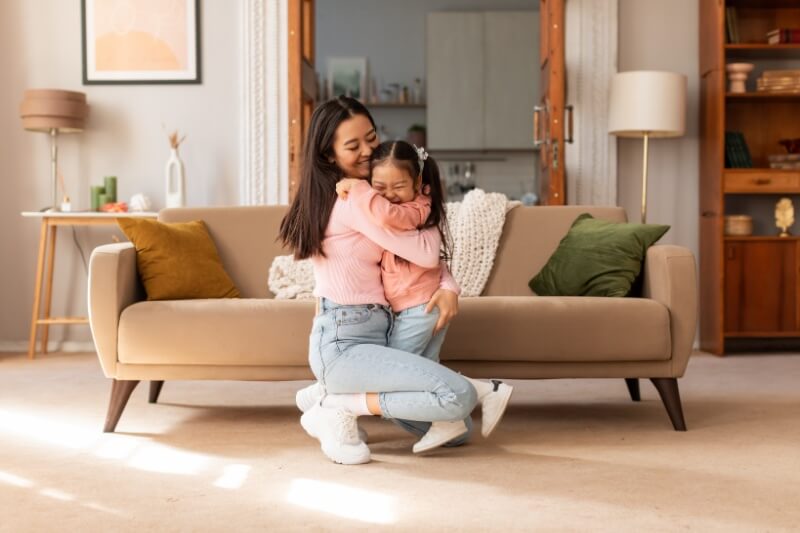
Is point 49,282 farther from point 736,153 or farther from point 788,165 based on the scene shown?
point 788,165

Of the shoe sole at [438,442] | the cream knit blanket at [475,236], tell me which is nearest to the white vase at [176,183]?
the cream knit blanket at [475,236]

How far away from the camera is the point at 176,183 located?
538 cm

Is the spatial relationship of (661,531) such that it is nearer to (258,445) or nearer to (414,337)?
(414,337)

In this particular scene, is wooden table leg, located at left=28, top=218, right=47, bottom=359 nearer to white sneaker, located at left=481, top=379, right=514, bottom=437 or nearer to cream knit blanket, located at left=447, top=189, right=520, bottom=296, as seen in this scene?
cream knit blanket, located at left=447, top=189, right=520, bottom=296

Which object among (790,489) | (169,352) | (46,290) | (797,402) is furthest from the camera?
(46,290)

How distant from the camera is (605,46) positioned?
5547mm

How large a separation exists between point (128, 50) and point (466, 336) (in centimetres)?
344

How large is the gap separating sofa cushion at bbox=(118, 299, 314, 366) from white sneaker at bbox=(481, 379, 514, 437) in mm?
649

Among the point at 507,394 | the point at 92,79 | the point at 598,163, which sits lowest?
Answer: the point at 507,394

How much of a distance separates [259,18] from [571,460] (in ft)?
12.2

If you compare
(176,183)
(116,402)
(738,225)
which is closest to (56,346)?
(176,183)

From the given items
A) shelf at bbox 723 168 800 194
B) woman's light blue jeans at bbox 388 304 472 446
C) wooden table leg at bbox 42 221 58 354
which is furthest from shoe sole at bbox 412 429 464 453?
wooden table leg at bbox 42 221 58 354

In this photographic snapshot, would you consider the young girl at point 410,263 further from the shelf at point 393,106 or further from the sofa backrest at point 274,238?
the shelf at point 393,106

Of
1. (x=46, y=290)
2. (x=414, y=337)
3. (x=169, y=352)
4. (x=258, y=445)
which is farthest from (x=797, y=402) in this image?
(x=46, y=290)
